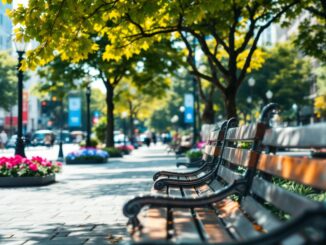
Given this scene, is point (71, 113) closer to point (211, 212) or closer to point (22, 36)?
point (22, 36)

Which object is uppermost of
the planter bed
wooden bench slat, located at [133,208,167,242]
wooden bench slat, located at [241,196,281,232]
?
wooden bench slat, located at [241,196,281,232]

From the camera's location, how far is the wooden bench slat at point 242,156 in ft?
14.0

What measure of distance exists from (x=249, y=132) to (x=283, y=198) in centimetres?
151

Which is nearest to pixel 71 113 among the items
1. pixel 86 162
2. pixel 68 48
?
pixel 86 162

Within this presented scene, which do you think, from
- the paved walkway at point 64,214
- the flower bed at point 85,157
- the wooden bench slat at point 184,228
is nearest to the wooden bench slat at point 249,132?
the wooden bench slat at point 184,228

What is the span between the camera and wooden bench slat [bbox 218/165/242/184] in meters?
4.64

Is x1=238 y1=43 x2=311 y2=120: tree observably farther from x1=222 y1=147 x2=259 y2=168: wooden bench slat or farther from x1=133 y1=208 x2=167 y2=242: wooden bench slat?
x1=133 y1=208 x2=167 y2=242: wooden bench slat

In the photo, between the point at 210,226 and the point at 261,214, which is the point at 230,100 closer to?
the point at 210,226

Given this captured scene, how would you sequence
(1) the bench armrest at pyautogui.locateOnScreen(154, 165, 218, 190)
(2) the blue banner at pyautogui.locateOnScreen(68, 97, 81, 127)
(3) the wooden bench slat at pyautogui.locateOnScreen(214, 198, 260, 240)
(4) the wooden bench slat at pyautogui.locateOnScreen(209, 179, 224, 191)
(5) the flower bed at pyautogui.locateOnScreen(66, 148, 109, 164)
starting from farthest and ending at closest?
(2) the blue banner at pyautogui.locateOnScreen(68, 97, 81, 127) → (5) the flower bed at pyautogui.locateOnScreen(66, 148, 109, 164) → (1) the bench armrest at pyautogui.locateOnScreen(154, 165, 218, 190) → (4) the wooden bench slat at pyautogui.locateOnScreen(209, 179, 224, 191) → (3) the wooden bench slat at pyautogui.locateOnScreen(214, 198, 260, 240)

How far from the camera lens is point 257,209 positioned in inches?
143

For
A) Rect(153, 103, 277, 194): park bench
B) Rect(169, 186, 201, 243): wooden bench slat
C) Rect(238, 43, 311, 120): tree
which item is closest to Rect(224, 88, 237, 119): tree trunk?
Rect(153, 103, 277, 194): park bench

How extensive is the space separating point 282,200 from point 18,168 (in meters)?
12.2

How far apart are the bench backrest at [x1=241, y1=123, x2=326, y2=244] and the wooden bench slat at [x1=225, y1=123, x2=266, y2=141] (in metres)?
0.13

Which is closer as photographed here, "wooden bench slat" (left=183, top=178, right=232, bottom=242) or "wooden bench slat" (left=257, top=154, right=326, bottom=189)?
"wooden bench slat" (left=257, top=154, right=326, bottom=189)
